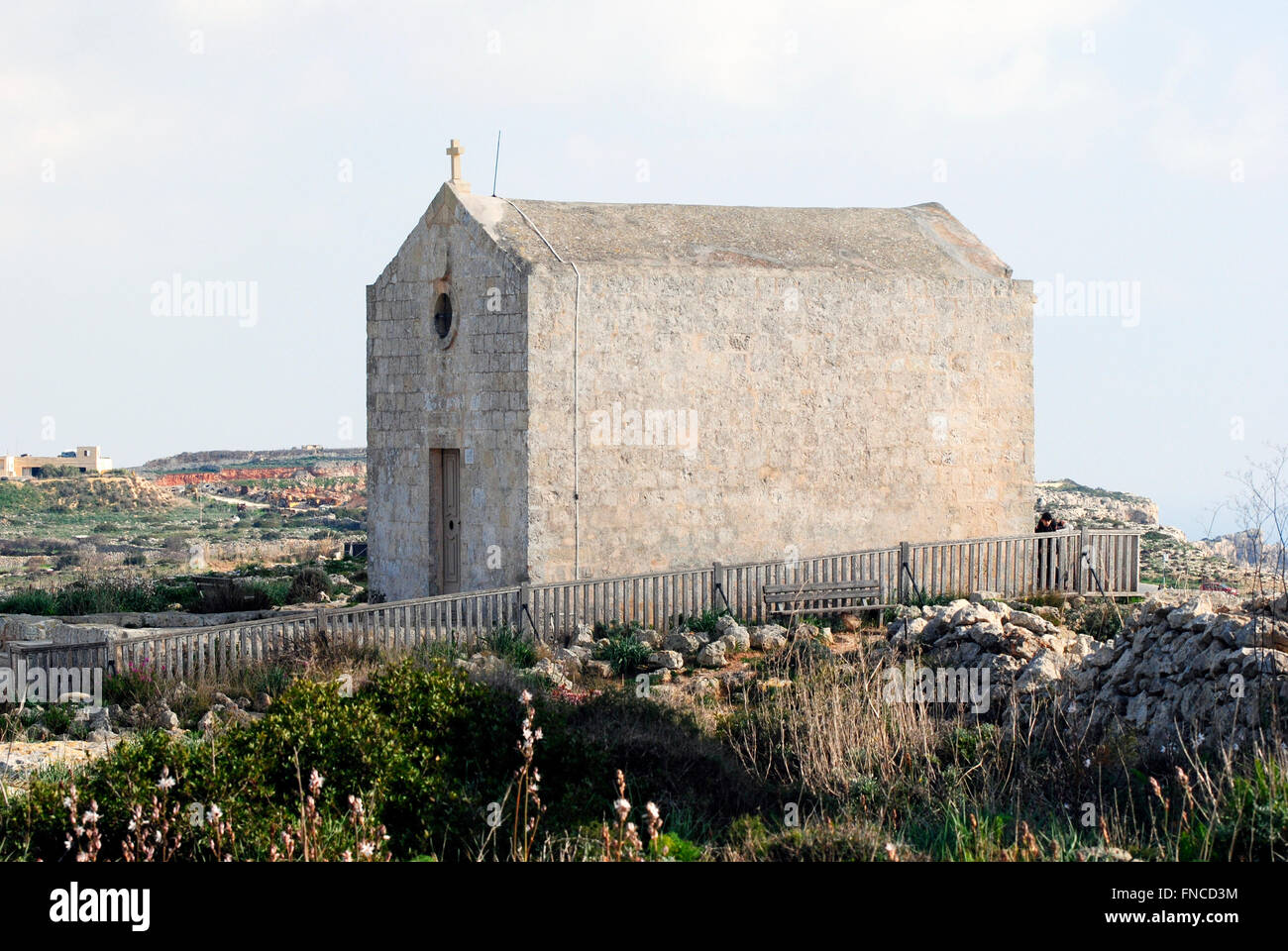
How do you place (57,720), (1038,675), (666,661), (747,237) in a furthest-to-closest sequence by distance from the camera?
(747,237)
(666,661)
(1038,675)
(57,720)

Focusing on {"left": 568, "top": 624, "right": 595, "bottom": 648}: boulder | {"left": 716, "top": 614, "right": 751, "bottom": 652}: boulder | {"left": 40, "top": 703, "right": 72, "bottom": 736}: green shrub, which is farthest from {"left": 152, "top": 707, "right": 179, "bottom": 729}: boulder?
{"left": 716, "top": 614, "right": 751, "bottom": 652}: boulder

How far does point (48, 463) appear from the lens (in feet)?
234

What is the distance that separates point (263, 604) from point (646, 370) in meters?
7.12

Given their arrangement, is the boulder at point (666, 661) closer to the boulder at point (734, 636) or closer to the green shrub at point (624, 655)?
the green shrub at point (624, 655)

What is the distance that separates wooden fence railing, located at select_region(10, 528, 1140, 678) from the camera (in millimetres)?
12992

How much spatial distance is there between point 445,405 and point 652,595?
4.08m

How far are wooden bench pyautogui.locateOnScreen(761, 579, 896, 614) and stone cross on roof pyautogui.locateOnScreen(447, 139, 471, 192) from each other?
6.89 m

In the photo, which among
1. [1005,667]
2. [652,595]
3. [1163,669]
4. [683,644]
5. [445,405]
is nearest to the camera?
[1163,669]

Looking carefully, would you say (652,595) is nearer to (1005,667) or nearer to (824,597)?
(824,597)

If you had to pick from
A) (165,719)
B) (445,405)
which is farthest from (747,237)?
(165,719)
